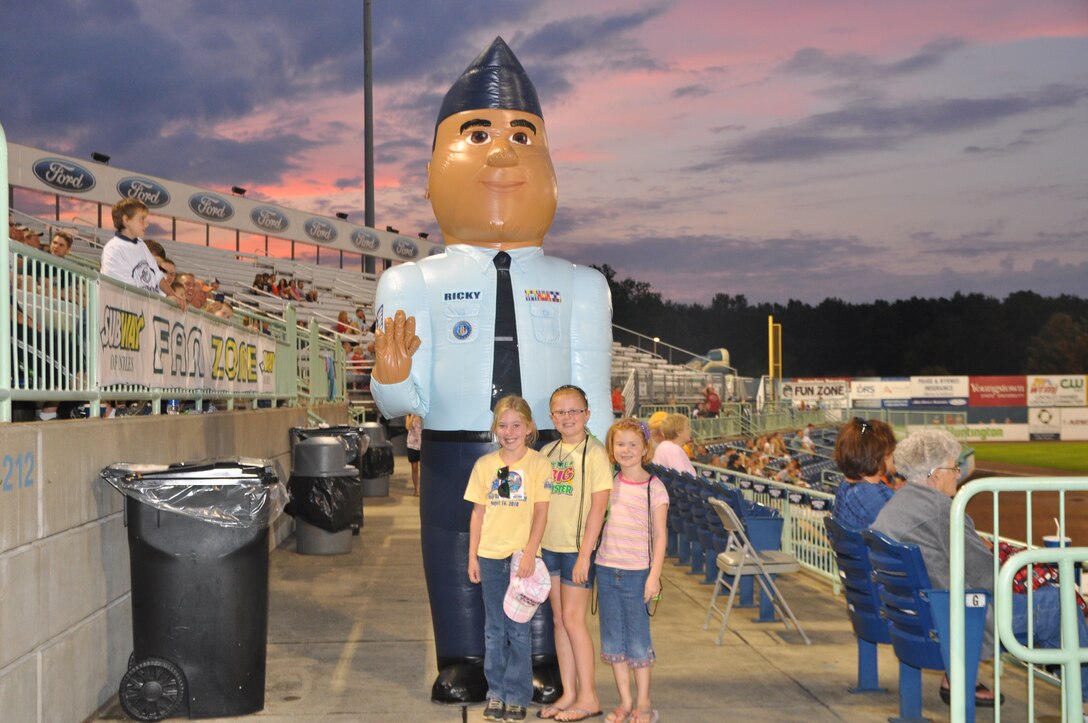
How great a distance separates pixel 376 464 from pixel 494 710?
10188 millimetres

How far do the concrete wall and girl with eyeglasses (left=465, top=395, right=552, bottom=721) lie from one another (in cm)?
175

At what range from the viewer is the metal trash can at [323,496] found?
918 centimetres

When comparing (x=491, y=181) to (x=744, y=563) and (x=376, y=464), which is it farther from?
(x=376, y=464)

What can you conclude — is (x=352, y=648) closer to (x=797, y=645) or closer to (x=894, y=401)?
(x=797, y=645)

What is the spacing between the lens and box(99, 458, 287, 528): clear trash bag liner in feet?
15.3

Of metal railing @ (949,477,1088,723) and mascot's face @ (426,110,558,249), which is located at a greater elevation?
mascot's face @ (426,110,558,249)

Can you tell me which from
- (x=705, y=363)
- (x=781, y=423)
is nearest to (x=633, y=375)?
(x=781, y=423)

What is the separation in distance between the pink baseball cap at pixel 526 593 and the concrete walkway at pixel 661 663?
60 cm

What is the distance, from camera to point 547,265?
5.55m

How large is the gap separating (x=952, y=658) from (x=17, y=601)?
140 inches

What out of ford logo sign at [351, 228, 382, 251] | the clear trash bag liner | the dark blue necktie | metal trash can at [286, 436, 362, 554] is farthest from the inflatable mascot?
ford logo sign at [351, 228, 382, 251]

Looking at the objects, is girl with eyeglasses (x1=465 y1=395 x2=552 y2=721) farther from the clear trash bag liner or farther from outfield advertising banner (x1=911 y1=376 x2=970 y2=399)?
outfield advertising banner (x1=911 y1=376 x2=970 y2=399)

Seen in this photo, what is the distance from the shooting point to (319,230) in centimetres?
3784

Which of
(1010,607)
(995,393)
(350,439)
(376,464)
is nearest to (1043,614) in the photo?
→ (1010,607)
